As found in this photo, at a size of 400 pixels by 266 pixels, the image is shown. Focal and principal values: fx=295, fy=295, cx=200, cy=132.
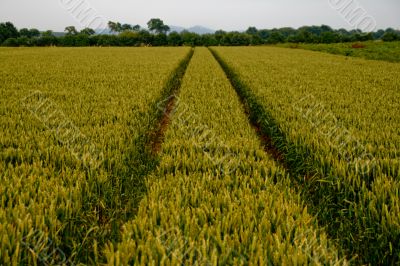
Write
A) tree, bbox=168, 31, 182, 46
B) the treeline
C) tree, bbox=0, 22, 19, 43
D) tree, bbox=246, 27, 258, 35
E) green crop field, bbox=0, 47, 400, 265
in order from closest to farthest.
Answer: green crop field, bbox=0, 47, 400, 265 → the treeline → tree, bbox=168, 31, 182, 46 → tree, bbox=0, 22, 19, 43 → tree, bbox=246, 27, 258, 35

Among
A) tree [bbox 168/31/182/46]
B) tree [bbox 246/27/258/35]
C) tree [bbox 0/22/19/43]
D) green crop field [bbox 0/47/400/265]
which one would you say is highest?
tree [bbox 246/27/258/35]

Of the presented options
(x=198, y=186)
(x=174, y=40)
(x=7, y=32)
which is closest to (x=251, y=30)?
(x=174, y=40)

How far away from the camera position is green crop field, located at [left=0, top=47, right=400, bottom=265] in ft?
Result: 6.91

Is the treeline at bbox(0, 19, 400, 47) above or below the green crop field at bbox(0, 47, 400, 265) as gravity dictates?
above

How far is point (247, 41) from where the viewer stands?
77000 millimetres

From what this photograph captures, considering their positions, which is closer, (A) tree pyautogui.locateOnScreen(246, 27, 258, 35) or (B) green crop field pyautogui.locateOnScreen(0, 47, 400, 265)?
(B) green crop field pyautogui.locateOnScreen(0, 47, 400, 265)

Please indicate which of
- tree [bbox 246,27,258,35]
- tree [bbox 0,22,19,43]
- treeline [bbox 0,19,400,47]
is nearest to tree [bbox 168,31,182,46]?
treeline [bbox 0,19,400,47]

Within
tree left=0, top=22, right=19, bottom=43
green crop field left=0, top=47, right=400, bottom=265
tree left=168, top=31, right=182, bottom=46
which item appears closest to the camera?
green crop field left=0, top=47, right=400, bottom=265

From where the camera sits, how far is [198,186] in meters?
2.99

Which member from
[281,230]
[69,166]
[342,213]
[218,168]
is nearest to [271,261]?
[281,230]

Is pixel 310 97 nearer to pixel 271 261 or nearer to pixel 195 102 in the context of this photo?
pixel 195 102

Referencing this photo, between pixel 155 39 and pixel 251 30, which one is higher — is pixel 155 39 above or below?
below

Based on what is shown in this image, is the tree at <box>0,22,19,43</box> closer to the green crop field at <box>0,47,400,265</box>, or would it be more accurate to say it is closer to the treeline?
the treeline

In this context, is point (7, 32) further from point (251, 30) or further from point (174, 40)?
point (251, 30)
